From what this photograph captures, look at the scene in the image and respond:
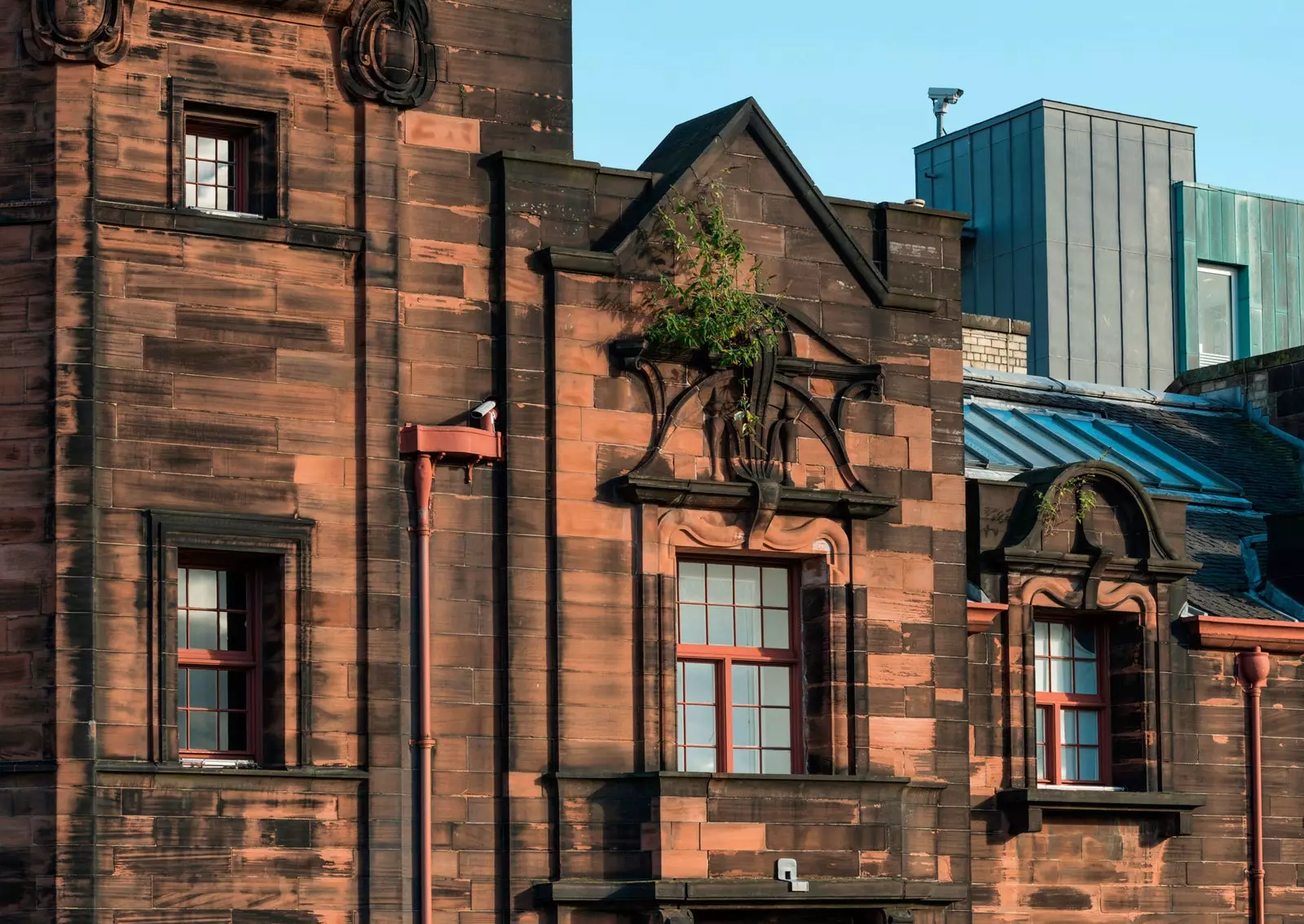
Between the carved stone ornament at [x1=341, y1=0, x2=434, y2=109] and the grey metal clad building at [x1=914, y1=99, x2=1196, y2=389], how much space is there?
22628 millimetres

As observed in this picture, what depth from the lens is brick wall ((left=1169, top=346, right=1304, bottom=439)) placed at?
36000 mm

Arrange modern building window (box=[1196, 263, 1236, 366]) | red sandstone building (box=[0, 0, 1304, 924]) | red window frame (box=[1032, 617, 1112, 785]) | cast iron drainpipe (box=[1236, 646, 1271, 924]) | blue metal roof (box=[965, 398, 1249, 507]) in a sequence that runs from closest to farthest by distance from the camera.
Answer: red sandstone building (box=[0, 0, 1304, 924]) → red window frame (box=[1032, 617, 1112, 785]) → cast iron drainpipe (box=[1236, 646, 1271, 924]) → blue metal roof (box=[965, 398, 1249, 507]) → modern building window (box=[1196, 263, 1236, 366])

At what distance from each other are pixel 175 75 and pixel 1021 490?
415 inches

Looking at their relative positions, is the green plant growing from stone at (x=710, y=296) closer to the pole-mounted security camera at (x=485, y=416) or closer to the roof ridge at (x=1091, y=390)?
the pole-mounted security camera at (x=485, y=416)

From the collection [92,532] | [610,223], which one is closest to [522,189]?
[610,223]

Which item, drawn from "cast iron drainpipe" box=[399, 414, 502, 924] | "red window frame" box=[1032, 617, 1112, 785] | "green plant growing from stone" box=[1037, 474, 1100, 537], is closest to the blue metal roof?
"green plant growing from stone" box=[1037, 474, 1100, 537]

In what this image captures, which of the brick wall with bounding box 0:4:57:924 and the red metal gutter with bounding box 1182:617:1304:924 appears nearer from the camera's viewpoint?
the brick wall with bounding box 0:4:57:924

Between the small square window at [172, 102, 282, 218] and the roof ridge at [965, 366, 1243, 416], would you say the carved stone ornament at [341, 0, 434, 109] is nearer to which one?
the small square window at [172, 102, 282, 218]

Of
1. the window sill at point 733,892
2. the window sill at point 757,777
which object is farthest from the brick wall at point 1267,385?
the window sill at point 733,892

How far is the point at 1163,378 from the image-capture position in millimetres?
46125

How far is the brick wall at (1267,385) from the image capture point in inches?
1417

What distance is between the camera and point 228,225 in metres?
22.5

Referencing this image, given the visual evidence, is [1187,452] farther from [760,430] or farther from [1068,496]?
[760,430]

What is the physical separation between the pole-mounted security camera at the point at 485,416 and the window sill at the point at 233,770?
3.29 meters
